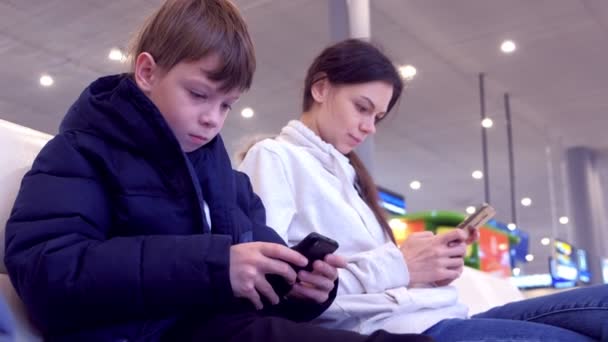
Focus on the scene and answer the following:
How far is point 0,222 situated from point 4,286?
0.10 meters

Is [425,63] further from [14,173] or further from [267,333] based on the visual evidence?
[267,333]

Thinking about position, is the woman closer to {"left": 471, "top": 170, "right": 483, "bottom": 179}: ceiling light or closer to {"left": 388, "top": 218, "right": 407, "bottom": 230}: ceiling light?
{"left": 388, "top": 218, "right": 407, "bottom": 230}: ceiling light

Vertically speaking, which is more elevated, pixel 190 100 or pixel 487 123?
pixel 487 123

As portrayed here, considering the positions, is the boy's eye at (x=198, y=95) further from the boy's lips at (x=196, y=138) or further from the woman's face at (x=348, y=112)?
the woman's face at (x=348, y=112)

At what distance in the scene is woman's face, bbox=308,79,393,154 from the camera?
179 cm

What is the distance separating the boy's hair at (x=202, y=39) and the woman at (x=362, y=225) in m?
0.37

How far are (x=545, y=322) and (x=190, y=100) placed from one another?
0.78 meters

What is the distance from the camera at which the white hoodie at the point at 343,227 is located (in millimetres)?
1320

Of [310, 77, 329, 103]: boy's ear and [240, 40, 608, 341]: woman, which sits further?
[310, 77, 329, 103]: boy's ear

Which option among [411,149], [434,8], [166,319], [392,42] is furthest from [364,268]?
[411,149]

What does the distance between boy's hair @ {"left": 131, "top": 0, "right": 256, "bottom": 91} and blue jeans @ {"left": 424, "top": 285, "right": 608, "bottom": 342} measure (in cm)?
57

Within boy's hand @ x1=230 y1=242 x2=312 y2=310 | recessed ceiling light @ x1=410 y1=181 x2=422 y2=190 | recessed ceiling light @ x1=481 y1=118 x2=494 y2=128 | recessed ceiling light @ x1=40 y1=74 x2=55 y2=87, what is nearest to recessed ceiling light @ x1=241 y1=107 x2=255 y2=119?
recessed ceiling light @ x1=40 y1=74 x2=55 y2=87

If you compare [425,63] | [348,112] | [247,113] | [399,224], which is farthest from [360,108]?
[247,113]

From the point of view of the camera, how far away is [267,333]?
0.94 m
